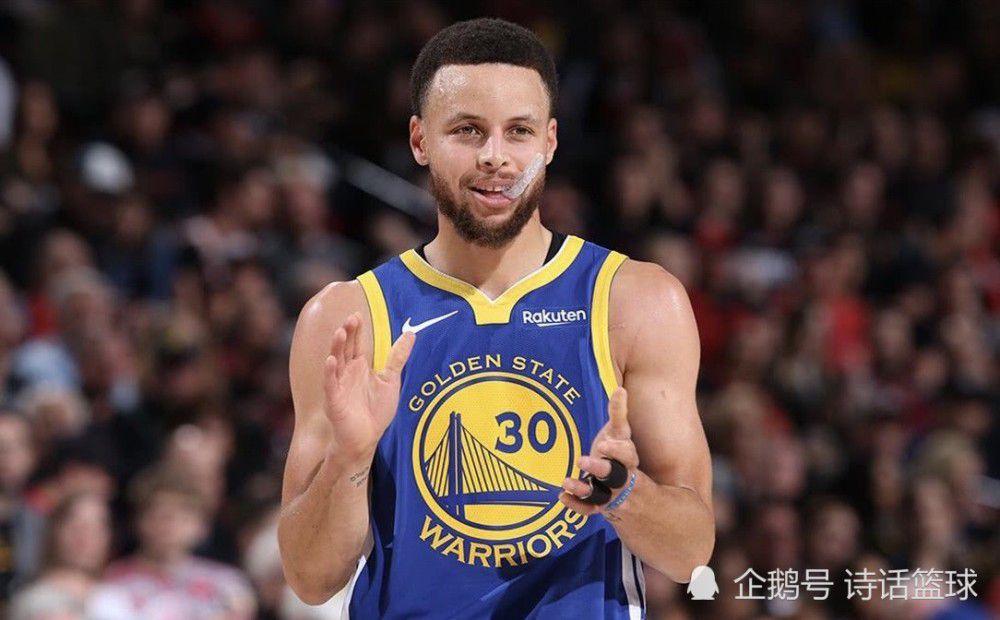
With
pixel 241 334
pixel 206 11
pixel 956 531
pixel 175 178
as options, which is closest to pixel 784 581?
pixel 956 531

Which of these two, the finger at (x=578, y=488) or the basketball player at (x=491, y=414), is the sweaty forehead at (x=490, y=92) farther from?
the finger at (x=578, y=488)

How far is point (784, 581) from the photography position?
9.15m

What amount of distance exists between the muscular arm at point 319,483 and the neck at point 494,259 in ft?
0.82

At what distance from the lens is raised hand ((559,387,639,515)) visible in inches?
135

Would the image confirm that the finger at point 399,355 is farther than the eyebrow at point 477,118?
No

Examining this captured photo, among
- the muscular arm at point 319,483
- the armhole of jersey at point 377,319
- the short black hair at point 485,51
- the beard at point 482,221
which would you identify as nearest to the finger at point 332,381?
the muscular arm at point 319,483

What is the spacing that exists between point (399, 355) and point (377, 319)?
321 millimetres

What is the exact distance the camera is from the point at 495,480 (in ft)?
12.5

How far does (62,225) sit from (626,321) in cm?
709

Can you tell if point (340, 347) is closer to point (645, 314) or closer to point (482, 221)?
point (482, 221)

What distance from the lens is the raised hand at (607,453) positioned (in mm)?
3430

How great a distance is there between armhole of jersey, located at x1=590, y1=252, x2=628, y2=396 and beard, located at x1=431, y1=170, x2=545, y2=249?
24 centimetres

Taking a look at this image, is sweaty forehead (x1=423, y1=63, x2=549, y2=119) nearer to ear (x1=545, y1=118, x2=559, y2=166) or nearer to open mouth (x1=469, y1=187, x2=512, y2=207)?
ear (x1=545, y1=118, x2=559, y2=166)

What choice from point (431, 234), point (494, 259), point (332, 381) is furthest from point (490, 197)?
point (431, 234)
